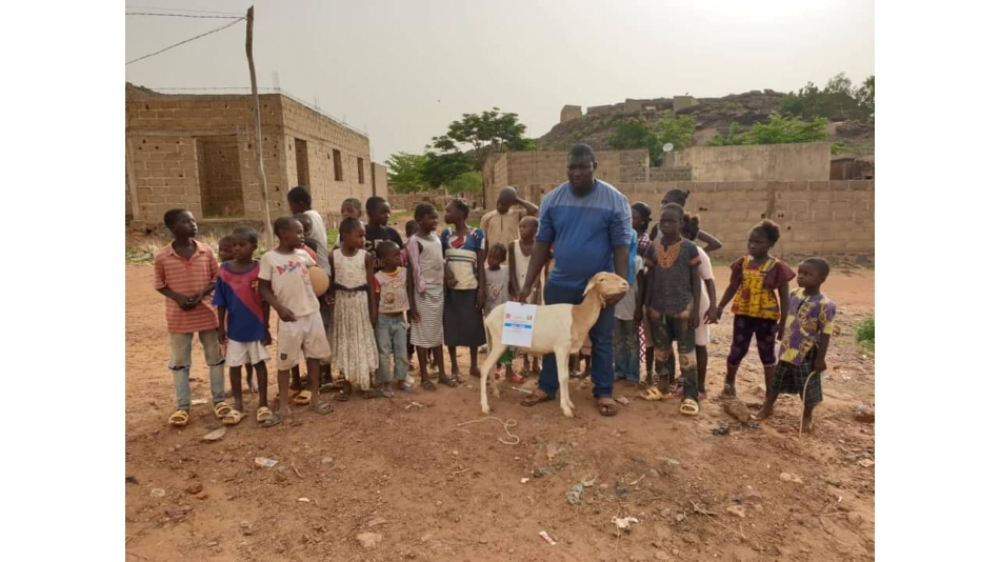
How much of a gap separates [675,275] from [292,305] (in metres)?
2.92

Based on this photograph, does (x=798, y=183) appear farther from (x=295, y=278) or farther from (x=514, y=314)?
(x=295, y=278)

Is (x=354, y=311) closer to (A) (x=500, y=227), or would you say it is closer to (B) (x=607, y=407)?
(A) (x=500, y=227)

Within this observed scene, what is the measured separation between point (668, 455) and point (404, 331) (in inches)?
92.0

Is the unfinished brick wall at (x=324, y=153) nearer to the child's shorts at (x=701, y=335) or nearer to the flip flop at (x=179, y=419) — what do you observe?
the flip flop at (x=179, y=419)

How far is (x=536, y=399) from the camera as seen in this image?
13.3 feet

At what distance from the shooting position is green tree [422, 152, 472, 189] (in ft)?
109

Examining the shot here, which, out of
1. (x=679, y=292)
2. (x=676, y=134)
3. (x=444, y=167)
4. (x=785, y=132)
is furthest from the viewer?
(x=676, y=134)

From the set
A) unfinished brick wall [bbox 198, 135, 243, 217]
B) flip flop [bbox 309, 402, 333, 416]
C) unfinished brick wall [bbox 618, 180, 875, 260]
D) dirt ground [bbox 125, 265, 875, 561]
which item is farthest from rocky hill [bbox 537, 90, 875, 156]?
flip flop [bbox 309, 402, 333, 416]

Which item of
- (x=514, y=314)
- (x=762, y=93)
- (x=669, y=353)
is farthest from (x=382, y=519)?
(x=762, y=93)

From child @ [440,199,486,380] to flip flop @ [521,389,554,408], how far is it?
76 cm

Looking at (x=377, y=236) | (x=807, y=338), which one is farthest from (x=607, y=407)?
(x=377, y=236)

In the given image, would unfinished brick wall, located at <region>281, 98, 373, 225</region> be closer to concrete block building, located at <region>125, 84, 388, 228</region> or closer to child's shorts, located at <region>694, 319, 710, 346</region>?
concrete block building, located at <region>125, 84, 388, 228</region>

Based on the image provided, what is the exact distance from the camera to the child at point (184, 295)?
3664 mm

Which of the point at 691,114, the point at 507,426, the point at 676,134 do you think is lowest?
the point at 507,426
